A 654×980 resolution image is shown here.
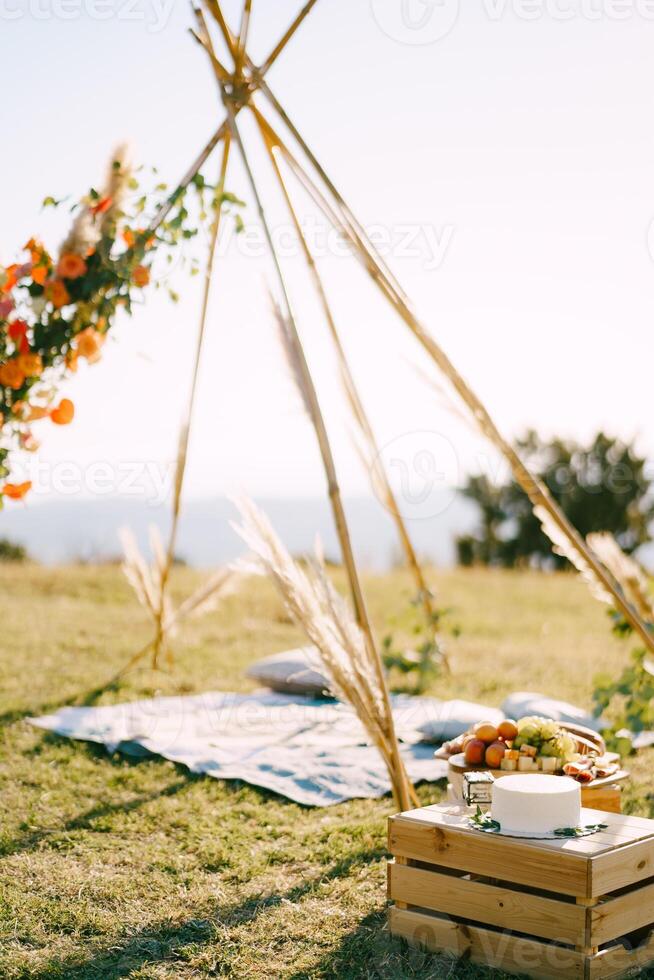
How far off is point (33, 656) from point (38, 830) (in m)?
3.26

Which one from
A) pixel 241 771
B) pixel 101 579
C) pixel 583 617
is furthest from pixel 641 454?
pixel 241 771

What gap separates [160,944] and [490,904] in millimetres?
984

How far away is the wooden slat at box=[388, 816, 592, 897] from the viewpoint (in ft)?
9.04

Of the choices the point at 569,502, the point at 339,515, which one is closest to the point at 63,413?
the point at 339,515

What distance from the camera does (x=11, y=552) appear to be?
1288 centimetres

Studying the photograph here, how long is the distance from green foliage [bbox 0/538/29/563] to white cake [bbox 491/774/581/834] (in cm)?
976

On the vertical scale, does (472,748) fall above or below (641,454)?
below

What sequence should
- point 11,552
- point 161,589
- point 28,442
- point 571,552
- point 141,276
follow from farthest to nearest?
point 11,552 < point 161,589 < point 571,552 < point 141,276 < point 28,442

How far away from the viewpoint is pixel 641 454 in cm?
1717

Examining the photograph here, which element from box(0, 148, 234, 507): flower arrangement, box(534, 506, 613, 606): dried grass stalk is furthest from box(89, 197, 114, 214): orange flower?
box(534, 506, 613, 606): dried grass stalk

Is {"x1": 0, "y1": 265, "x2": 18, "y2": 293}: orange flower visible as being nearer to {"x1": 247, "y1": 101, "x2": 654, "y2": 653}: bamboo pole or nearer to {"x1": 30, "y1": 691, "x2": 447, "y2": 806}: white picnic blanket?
{"x1": 247, "y1": 101, "x2": 654, "y2": 653}: bamboo pole

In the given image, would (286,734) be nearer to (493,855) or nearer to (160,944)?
(160,944)

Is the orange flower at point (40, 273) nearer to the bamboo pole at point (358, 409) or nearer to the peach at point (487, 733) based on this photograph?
the bamboo pole at point (358, 409)

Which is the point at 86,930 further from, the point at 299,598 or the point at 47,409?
the point at 47,409
